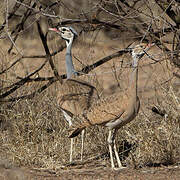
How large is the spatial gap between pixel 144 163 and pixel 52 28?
2506 millimetres

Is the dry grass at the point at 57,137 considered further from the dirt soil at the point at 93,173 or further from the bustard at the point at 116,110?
the bustard at the point at 116,110

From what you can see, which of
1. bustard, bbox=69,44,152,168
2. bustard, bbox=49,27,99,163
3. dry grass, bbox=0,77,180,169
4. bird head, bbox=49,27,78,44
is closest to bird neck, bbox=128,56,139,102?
bustard, bbox=69,44,152,168

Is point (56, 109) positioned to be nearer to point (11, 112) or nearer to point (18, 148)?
point (11, 112)

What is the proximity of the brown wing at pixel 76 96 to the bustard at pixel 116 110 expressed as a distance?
0.41m

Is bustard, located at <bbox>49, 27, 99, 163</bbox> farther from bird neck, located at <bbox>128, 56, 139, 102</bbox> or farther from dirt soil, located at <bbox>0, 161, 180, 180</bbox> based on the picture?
bird neck, located at <bbox>128, 56, 139, 102</bbox>

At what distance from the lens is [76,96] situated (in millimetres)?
6121

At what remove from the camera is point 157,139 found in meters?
5.39

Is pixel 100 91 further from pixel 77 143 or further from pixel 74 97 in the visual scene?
pixel 77 143

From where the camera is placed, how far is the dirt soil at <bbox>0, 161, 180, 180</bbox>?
4789mm

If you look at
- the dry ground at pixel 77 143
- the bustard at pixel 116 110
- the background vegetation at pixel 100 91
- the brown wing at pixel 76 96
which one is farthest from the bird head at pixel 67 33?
the bustard at pixel 116 110

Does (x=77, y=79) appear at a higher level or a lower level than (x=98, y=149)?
higher

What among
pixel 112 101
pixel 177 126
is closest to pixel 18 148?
pixel 112 101

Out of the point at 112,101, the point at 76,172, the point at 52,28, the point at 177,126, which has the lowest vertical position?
the point at 76,172

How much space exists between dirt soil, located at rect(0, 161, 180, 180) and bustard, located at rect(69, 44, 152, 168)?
0.30m
